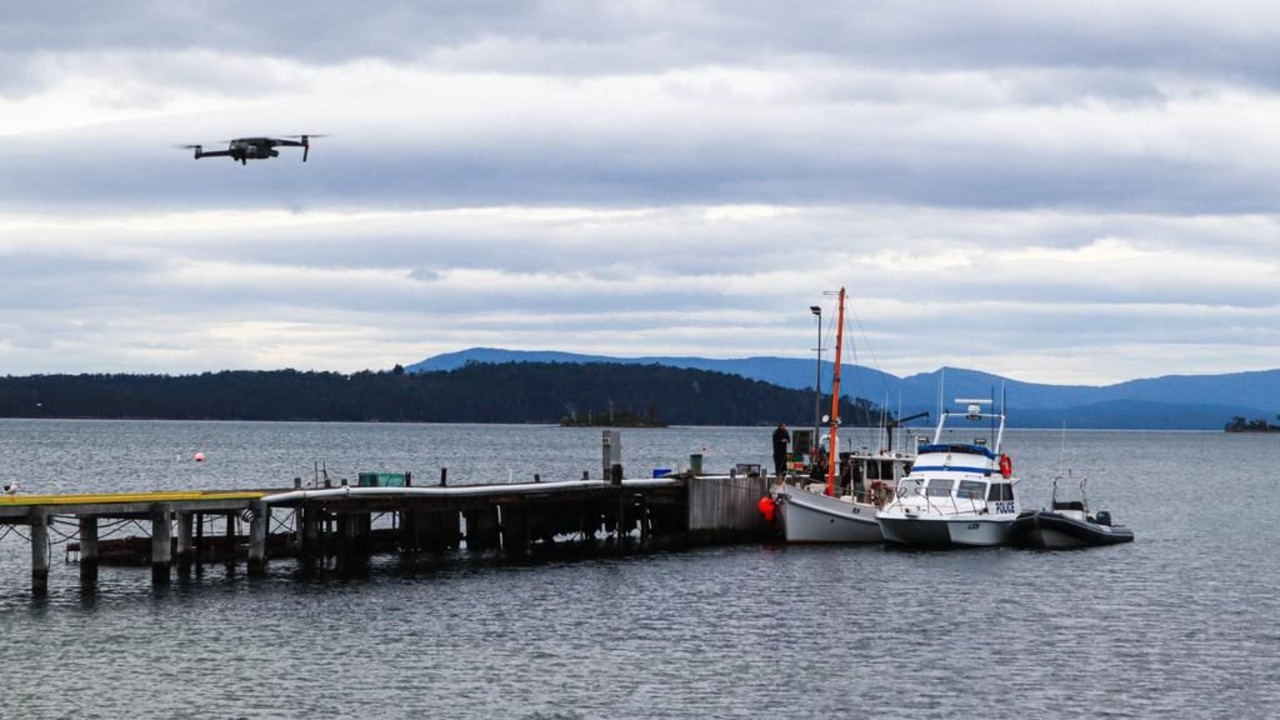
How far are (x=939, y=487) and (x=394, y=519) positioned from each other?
65.1 feet

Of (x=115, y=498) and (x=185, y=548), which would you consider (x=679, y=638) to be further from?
(x=185, y=548)

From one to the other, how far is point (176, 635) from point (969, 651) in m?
18.5

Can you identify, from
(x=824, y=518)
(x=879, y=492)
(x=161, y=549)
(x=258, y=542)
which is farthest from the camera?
(x=879, y=492)

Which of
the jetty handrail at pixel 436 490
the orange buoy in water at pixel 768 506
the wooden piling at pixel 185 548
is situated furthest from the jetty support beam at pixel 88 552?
the orange buoy in water at pixel 768 506

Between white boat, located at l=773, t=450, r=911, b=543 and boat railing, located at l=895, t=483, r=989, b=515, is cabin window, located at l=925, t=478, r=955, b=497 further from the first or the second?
white boat, located at l=773, t=450, r=911, b=543

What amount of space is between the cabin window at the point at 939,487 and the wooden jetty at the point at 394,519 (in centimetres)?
729

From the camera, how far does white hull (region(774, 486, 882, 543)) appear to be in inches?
2488

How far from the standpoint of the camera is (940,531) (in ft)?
201

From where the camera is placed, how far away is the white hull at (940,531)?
60.8 m

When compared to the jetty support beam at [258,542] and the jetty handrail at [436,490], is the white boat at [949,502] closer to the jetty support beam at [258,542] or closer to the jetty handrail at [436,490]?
the jetty handrail at [436,490]

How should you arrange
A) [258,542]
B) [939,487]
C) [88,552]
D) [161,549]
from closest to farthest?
[161,549] < [88,552] < [258,542] < [939,487]

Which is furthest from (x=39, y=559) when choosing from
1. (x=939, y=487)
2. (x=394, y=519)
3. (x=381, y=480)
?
(x=939, y=487)

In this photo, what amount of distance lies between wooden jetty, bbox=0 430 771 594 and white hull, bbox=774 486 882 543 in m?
2.78

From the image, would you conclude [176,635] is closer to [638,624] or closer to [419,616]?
[419,616]
